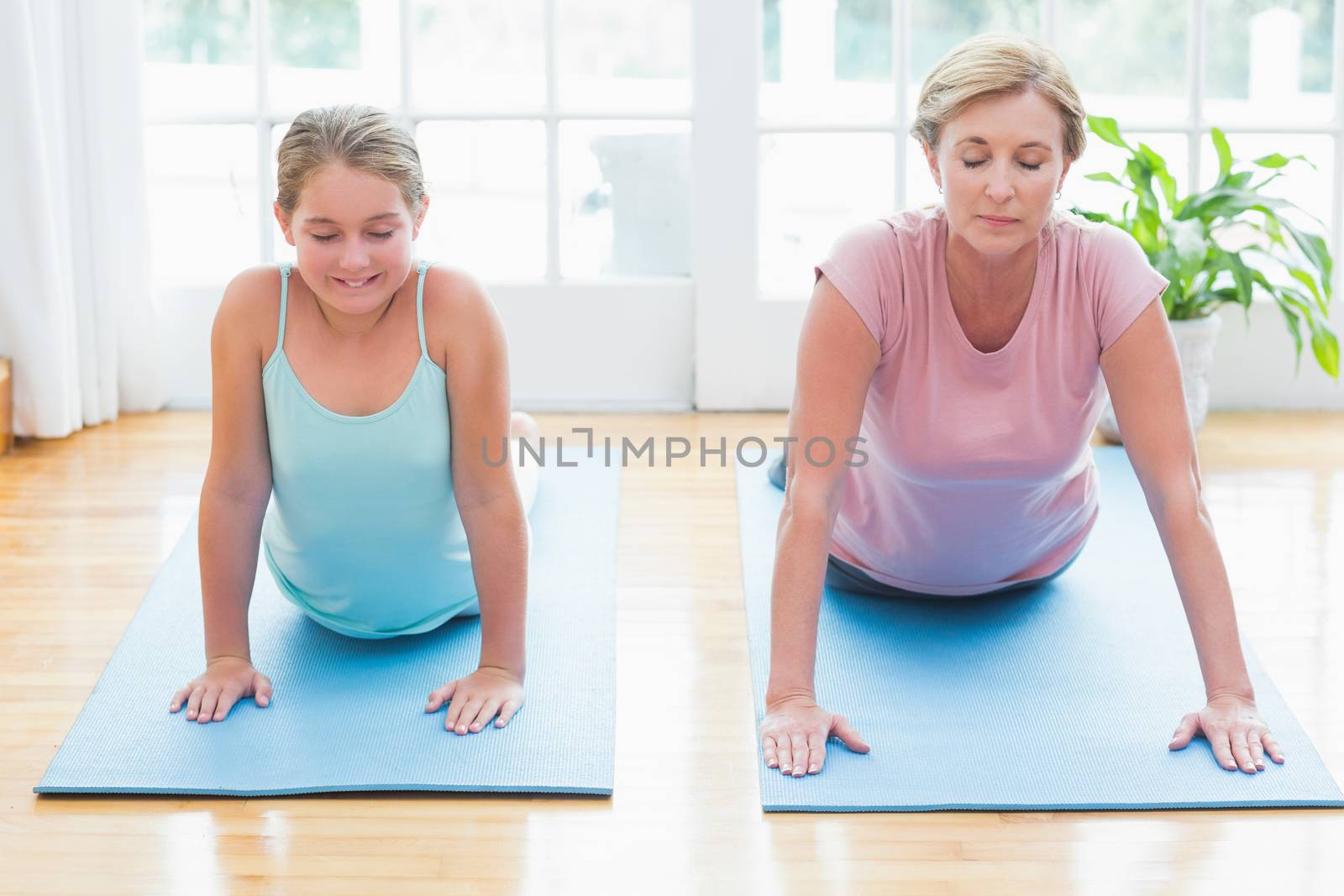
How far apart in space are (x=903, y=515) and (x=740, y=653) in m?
0.29

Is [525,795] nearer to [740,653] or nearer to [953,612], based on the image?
[740,653]

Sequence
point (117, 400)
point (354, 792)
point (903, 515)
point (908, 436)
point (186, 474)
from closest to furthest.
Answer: point (354, 792), point (908, 436), point (903, 515), point (186, 474), point (117, 400)

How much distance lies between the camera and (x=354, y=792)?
1.62m

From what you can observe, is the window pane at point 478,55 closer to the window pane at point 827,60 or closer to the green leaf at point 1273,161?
the window pane at point 827,60

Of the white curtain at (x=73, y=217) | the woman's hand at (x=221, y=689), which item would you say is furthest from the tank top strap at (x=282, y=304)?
the white curtain at (x=73, y=217)

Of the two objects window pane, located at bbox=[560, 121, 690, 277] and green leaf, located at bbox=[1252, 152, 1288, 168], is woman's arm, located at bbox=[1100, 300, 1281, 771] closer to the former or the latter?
green leaf, located at bbox=[1252, 152, 1288, 168]

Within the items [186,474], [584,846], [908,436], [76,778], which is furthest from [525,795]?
[186,474]

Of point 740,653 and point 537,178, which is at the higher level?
point 537,178

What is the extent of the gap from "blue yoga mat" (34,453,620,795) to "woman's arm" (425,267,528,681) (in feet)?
0.36

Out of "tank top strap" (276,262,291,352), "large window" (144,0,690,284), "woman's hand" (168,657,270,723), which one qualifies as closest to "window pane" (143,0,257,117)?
"large window" (144,0,690,284)

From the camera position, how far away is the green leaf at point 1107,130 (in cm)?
303

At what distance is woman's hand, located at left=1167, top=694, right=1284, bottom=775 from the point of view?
5.42 feet

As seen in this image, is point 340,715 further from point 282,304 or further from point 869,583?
point 869,583

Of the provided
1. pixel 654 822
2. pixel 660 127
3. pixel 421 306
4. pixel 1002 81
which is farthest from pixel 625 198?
pixel 654 822
